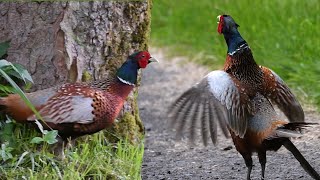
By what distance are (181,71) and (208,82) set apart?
4.55 m

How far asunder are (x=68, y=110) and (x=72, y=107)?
3 centimetres

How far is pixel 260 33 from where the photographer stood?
9102 millimetres

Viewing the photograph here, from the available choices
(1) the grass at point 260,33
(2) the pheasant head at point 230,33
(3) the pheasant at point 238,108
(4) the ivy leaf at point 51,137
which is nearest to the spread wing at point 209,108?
(3) the pheasant at point 238,108

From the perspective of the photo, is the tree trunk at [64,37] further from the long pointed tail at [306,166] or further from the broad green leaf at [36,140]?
the long pointed tail at [306,166]

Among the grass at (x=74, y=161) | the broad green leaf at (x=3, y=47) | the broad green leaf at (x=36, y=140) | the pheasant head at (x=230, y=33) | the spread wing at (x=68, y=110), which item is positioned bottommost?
the grass at (x=74, y=161)

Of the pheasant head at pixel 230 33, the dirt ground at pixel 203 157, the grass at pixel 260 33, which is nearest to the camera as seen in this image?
the pheasant head at pixel 230 33

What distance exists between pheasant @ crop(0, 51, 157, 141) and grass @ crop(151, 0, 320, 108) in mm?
2103

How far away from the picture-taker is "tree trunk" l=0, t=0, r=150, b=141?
18.1 ft

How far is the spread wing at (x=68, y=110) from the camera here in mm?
5062

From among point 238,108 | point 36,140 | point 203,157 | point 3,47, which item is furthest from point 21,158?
point 203,157

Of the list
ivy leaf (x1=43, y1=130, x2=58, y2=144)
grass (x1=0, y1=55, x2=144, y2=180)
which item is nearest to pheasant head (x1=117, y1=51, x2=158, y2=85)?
grass (x1=0, y1=55, x2=144, y2=180)

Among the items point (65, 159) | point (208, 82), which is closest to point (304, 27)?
point (208, 82)

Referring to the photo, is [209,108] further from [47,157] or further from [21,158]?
[21,158]

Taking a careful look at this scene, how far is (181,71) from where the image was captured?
991cm
